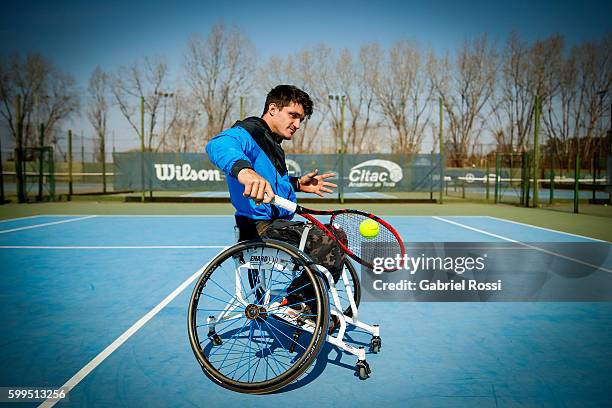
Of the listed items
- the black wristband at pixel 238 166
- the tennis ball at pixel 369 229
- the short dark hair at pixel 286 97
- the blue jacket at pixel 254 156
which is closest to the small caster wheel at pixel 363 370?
the tennis ball at pixel 369 229

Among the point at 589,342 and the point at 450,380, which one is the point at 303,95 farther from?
the point at 589,342

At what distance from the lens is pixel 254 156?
272 centimetres

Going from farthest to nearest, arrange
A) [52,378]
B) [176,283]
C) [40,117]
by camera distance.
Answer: [40,117] → [176,283] → [52,378]

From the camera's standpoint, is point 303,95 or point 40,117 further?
point 40,117

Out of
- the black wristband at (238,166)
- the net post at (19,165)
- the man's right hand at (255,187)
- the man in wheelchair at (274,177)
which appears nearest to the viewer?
the man's right hand at (255,187)

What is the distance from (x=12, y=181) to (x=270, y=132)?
123ft

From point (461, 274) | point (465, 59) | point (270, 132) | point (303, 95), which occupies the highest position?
point (465, 59)

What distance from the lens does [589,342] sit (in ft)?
11.0

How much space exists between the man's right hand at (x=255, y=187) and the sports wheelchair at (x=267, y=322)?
33 centimetres

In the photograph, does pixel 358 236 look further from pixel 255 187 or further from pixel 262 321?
pixel 255 187

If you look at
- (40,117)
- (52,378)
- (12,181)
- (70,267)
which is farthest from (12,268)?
(40,117)

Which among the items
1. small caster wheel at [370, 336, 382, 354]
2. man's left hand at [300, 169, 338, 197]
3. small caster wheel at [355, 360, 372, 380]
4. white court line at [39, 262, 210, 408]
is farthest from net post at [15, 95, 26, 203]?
→ small caster wheel at [355, 360, 372, 380]

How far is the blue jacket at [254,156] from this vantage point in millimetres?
2564

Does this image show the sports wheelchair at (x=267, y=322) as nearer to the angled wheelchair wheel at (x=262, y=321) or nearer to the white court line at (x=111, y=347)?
the angled wheelchair wheel at (x=262, y=321)
